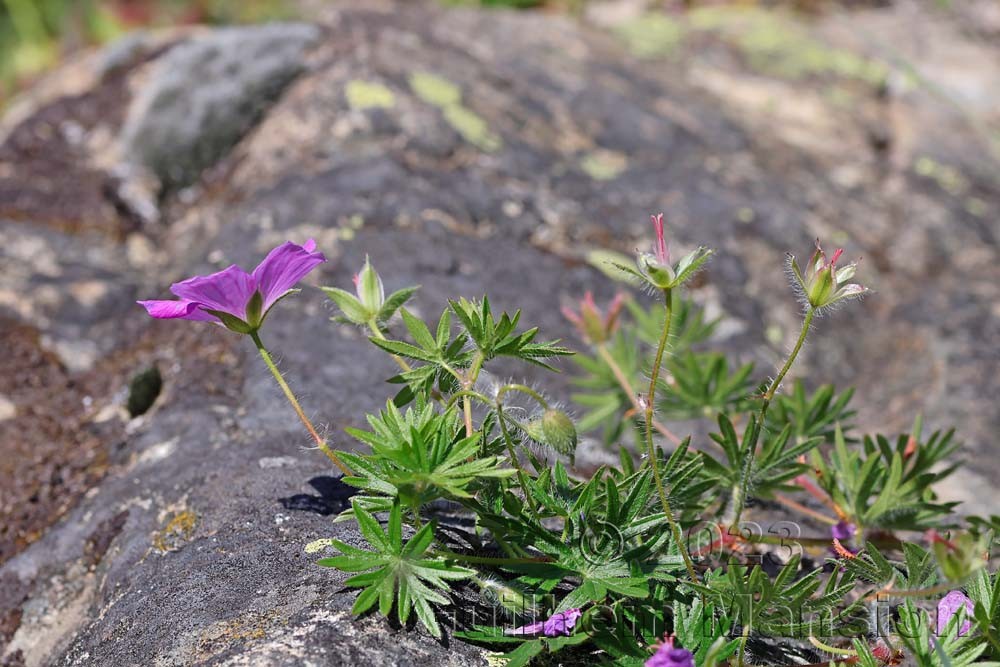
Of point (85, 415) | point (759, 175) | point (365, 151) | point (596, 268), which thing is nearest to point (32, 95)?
point (365, 151)

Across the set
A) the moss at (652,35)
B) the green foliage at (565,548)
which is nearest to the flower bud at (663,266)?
the green foliage at (565,548)

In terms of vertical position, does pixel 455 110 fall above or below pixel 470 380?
below

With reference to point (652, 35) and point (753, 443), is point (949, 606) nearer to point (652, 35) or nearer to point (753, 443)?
point (753, 443)

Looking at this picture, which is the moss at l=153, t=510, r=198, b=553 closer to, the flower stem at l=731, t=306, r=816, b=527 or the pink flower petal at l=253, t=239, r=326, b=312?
the pink flower petal at l=253, t=239, r=326, b=312

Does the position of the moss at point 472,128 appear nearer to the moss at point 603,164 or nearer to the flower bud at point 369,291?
the moss at point 603,164

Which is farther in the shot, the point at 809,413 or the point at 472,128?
the point at 472,128

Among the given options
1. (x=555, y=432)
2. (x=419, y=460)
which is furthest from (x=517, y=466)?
(x=419, y=460)

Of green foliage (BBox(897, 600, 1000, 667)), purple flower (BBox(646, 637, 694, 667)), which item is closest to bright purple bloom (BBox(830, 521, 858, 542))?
green foliage (BBox(897, 600, 1000, 667))
